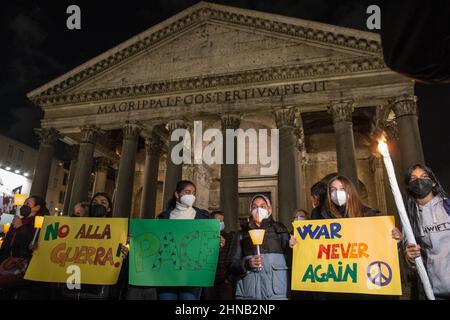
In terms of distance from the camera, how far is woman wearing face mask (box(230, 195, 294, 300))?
12.5ft

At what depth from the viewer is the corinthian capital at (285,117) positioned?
14758 millimetres

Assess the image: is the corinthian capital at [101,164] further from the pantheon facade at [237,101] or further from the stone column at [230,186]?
the stone column at [230,186]

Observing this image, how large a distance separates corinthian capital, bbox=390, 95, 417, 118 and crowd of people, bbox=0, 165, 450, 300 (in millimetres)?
11131

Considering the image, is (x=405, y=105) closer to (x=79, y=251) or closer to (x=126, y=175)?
(x=126, y=175)

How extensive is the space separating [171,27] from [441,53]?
727 inches

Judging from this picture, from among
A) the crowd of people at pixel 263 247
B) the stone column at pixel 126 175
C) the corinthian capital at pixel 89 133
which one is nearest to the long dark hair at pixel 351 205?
the crowd of people at pixel 263 247

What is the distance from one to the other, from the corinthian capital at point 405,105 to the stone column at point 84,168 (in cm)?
1554

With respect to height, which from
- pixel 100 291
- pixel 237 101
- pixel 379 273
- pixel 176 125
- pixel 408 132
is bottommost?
pixel 100 291

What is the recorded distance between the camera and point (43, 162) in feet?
57.2

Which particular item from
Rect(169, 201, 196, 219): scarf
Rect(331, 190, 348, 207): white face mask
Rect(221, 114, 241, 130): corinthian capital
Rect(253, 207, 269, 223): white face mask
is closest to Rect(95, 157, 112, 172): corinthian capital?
Rect(221, 114, 241, 130): corinthian capital

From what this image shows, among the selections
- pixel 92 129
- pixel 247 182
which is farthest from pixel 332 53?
pixel 92 129

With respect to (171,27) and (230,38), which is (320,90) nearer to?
Answer: (230,38)

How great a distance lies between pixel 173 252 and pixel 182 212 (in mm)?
630

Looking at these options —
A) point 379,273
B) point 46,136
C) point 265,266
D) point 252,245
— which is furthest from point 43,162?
point 379,273
